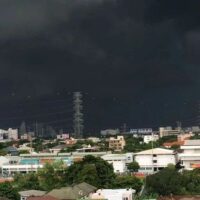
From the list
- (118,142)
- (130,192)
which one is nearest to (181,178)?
(130,192)

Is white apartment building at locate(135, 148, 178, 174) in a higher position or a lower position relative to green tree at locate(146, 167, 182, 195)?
higher

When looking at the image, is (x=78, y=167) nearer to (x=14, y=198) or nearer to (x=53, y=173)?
(x=53, y=173)

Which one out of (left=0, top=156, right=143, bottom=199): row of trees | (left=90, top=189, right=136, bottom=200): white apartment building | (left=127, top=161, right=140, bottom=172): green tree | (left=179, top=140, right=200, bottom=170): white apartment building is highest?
(left=179, top=140, right=200, bottom=170): white apartment building

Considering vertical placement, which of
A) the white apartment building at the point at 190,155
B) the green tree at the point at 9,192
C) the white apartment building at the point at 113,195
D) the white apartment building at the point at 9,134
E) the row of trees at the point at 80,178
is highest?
the white apartment building at the point at 9,134

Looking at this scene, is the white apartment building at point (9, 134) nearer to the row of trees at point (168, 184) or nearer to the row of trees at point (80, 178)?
the row of trees at point (80, 178)

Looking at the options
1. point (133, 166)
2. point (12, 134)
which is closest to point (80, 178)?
point (133, 166)

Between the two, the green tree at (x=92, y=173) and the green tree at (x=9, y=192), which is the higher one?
the green tree at (x=92, y=173)

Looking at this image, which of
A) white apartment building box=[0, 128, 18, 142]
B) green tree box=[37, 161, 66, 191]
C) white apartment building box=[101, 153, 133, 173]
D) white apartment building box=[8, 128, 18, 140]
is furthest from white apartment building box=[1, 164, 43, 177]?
white apartment building box=[8, 128, 18, 140]

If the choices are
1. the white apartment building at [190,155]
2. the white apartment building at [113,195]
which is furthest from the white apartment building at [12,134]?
the white apartment building at [113,195]

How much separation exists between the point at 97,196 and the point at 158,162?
1809cm

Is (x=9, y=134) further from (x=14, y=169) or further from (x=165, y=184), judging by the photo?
(x=165, y=184)

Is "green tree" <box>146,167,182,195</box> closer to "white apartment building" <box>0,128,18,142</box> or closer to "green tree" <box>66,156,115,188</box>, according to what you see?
"green tree" <box>66,156,115,188</box>

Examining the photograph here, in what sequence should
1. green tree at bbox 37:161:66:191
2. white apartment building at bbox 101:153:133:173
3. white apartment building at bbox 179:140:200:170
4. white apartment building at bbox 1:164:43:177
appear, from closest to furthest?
1. green tree at bbox 37:161:66:191
2. white apartment building at bbox 101:153:133:173
3. white apartment building at bbox 179:140:200:170
4. white apartment building at bbox 1:164:43:177

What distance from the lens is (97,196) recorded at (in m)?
18.9
